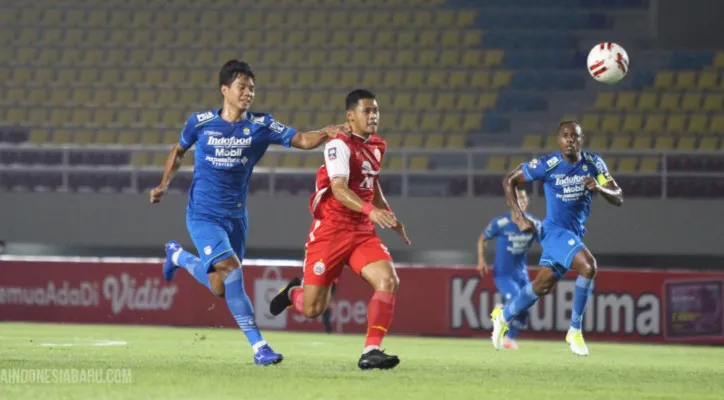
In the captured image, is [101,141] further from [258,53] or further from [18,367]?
[18,367]

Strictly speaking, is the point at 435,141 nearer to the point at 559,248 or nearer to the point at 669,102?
the point at 669,102

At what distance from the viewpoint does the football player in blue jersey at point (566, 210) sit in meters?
12.5

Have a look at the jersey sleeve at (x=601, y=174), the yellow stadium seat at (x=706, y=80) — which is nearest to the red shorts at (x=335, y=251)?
the jersey sleeve at (x=601, y=174)

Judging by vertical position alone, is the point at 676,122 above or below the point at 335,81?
below

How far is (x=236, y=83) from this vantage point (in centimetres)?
959

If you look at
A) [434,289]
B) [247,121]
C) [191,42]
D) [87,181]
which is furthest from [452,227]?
[247,121]

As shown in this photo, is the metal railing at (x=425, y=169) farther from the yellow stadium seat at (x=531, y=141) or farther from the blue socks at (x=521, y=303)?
Answer: the blue socks at (x=521, y=303)

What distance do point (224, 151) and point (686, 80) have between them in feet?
55.5

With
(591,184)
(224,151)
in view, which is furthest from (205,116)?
(591,184)

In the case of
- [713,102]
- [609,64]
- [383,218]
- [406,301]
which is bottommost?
[406,301]

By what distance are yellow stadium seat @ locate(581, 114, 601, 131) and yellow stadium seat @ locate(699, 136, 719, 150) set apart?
6.89ft

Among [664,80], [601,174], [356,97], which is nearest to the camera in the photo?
[356,97]

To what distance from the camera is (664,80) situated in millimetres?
24984

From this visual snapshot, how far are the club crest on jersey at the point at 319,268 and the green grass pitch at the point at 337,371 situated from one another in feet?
2.33
